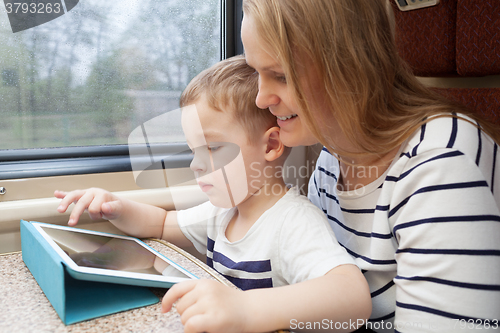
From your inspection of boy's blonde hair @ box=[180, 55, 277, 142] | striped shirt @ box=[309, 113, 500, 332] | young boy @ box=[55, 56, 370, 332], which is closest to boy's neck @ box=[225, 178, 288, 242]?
young boy @ box=[55, 56, 370, 332]

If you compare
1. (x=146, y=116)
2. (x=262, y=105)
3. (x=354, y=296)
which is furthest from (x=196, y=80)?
(x=354, y=296)

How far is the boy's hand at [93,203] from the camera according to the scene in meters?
0.80

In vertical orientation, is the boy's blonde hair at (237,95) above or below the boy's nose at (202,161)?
above

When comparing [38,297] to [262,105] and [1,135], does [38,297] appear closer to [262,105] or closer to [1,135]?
[262,105]

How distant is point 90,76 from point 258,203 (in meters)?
0.62

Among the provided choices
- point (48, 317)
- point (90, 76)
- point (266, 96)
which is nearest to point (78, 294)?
point (48, 317)

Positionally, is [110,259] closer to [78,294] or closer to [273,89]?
[78,294]

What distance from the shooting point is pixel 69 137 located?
1.09 m

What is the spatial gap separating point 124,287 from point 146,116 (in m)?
0.70

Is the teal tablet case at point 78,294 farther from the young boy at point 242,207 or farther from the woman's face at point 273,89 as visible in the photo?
the woman's face at point 273,89

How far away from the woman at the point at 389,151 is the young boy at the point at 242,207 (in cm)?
8

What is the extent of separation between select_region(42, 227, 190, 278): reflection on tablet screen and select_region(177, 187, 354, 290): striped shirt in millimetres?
164

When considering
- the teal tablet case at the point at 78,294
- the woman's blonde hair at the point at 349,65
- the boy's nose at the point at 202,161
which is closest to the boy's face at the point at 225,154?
the boy's nose at the point at 202,161

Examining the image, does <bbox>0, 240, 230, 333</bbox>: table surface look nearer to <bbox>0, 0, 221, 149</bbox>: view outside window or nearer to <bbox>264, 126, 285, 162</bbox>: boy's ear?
<bbox>264, 126, 285, 162</bbox>: boy's ear
